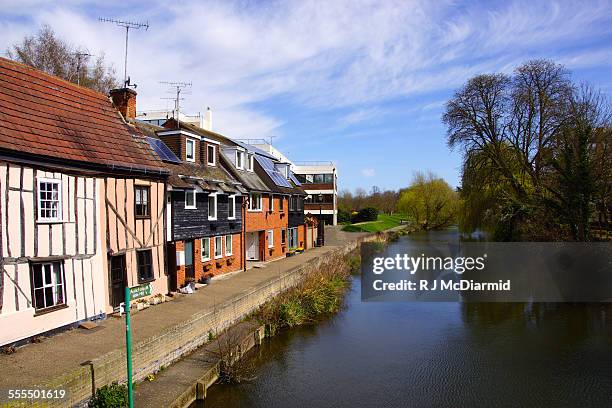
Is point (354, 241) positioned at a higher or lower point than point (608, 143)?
lower

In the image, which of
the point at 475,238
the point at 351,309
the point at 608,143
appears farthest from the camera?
the point at 475,238

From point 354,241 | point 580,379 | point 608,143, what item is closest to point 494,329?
point 580,379

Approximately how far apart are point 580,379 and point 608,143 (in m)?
13.2

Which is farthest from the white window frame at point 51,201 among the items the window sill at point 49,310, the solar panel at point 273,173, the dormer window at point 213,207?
the solar panel at point 273,173

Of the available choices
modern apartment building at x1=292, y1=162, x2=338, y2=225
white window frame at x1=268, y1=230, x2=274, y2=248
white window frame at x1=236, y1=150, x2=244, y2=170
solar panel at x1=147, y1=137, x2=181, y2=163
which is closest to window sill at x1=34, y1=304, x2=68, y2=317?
solar panel at x1=147, y1=137, x2=181, y2=163

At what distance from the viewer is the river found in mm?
10594

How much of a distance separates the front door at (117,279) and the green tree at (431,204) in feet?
162

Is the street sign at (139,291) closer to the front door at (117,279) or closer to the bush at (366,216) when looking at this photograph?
the front door at (117,279)

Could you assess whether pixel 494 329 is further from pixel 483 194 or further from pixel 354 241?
pixel 354 241

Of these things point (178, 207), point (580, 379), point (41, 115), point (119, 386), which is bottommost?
point (580, 379)

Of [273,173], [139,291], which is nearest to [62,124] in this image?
[139,291]

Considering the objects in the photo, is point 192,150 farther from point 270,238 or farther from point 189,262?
point 270,238

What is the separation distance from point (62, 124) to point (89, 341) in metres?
5.70

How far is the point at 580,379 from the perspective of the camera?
11.6 m
